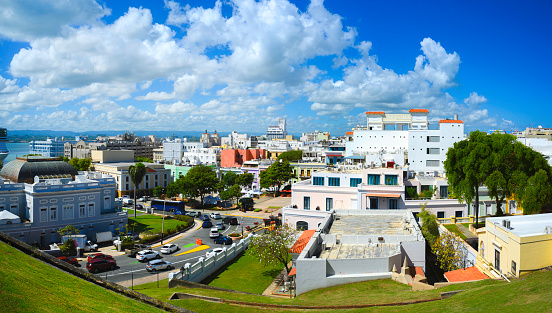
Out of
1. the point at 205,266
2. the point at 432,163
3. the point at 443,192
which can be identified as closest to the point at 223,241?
the point at 205,266

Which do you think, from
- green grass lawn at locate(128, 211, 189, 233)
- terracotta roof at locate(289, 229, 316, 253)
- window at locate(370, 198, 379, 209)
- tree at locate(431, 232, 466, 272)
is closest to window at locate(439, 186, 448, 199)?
window at locate(370, 198, 379, 209)

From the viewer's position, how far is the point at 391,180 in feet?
153

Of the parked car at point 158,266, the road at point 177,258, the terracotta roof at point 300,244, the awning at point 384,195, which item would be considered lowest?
the road at point 177,258

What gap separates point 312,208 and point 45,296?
133 ft

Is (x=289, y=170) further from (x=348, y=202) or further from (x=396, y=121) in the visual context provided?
(x=348, y=202)

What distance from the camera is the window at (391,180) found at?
46344mm

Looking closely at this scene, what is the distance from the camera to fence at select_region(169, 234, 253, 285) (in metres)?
28.7

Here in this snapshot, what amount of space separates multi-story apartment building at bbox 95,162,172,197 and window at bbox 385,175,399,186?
223 feet

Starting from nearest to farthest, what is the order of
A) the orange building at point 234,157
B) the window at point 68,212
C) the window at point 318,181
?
the window at point 68,212 < the window at point 318,181 < the orange building at point 234,157

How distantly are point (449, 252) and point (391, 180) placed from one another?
18.2 meters

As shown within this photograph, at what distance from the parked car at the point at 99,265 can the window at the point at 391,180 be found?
3108 cm

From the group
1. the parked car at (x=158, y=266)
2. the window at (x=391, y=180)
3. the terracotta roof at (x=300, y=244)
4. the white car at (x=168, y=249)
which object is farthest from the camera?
the white car at (x=168, y=249)

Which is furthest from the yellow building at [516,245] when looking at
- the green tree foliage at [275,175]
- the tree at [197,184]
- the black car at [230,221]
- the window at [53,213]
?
the green tree foliage at [275,175]

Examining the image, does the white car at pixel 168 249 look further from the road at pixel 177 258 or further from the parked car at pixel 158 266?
the parked car at pixel 158 266
